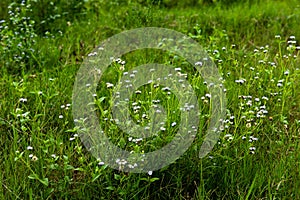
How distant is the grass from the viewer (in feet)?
8.15

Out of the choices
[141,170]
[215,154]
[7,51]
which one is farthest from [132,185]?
[7,51]

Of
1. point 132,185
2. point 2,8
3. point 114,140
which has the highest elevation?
point 2,8

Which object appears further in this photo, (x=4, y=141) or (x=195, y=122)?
(x=4, y=141)

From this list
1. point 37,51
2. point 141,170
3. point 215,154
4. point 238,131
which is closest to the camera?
point 141,170

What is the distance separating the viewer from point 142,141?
2510mm

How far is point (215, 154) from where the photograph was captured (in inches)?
102

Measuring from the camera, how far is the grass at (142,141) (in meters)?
2.48

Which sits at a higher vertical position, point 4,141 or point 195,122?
point 195,122

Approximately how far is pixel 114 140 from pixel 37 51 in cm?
199

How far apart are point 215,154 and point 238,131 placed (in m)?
0.43

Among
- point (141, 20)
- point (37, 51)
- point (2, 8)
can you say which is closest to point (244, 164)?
point (141, 20)

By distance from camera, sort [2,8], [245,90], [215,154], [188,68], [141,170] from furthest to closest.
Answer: [2,8] → [188,68] → [245,90] → [215,154] → [141,170]

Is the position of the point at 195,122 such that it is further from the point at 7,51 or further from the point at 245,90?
the point at 7,51

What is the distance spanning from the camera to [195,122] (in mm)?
2736
